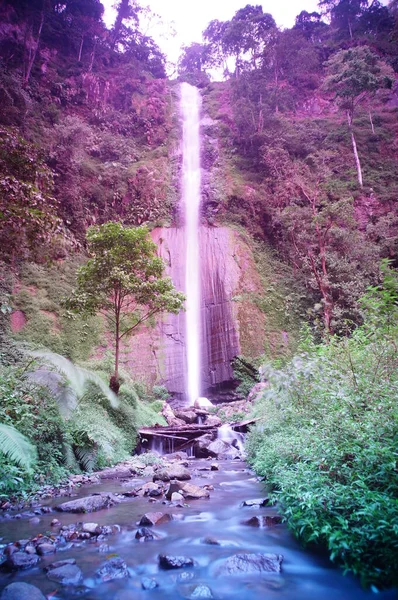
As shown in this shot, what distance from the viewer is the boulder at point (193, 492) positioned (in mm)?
5445

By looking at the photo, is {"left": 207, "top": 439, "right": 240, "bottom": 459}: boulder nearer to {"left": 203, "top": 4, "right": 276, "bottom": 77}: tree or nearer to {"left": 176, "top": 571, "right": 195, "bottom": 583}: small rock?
{"left": 176, "top": 571, "right": 195, "bottom": 583}: small rock

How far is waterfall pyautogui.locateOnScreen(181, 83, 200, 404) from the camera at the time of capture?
17875 mm

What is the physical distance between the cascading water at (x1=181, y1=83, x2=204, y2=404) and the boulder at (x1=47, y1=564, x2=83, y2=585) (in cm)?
1418

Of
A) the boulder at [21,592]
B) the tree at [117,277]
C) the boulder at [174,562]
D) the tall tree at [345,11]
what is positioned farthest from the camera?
the tall tree at [345,11]

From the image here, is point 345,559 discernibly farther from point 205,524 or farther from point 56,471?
point 56,471

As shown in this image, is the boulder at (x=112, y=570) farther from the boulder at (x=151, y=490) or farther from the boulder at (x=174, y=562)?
the boulder at (x=151, y=490)

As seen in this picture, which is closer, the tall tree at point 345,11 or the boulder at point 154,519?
the boulder at point 154,519

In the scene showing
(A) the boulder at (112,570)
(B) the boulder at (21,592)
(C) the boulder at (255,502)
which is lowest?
(C) the boulder at (255,502)

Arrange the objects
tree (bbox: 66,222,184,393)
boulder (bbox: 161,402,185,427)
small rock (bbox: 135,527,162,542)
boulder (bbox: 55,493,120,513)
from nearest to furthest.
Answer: small rock (bbox: 135,527,162,542) < boulder (bbox: 55,493,120,513) < tree (bbox: 66,222,184,393) < boulder (bbox: 161,402,185,427)

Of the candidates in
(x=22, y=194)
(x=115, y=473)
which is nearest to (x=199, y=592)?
(x=115, y=473)

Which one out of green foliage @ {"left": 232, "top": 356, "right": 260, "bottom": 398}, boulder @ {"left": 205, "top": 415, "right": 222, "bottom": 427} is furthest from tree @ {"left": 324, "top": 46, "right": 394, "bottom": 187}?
boulder @ {"left": 205, "top": 415, "right": 222, "bottom": 427}

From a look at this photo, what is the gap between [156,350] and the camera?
1767cm

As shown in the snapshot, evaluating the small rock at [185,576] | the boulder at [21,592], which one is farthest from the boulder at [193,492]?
the boulder at [21,592]

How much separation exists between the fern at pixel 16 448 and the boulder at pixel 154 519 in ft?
5.14
